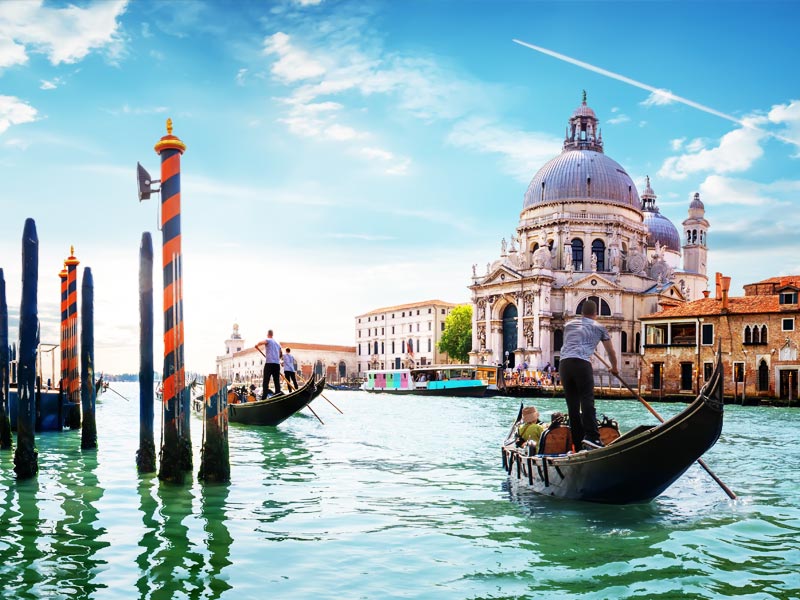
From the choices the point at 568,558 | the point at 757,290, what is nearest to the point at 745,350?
the point at 757,290

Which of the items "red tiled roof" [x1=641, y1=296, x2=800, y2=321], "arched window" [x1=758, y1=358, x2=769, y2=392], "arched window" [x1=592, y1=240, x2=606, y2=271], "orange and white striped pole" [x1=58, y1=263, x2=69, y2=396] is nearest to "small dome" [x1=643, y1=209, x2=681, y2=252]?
"arched window" [x1=592, y1=240, x2=606, y2=271]

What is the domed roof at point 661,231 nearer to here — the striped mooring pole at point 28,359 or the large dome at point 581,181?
the large dome at point 581,181

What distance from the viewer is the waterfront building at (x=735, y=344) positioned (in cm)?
2991

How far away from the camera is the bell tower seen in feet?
197

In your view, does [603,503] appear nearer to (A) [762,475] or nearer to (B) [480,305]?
(A) [762,475]

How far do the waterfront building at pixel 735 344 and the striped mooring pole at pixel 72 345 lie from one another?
71.5ft

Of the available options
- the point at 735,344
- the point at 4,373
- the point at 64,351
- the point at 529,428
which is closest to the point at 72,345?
the point at 64,351

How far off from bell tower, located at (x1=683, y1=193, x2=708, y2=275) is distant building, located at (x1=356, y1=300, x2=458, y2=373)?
19.4 meters

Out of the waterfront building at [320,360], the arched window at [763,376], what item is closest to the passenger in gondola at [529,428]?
the arched window at [763,376]

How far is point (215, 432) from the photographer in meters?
7.73

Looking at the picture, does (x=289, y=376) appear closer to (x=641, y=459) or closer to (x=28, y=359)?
(x=28, y=359)

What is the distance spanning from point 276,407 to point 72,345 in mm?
3864

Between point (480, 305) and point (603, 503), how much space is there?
4413 centimetres

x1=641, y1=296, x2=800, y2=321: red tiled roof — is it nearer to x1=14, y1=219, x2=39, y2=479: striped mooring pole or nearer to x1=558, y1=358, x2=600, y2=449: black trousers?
x1=558, y1=358, x2=600, y2=449: black trousers
